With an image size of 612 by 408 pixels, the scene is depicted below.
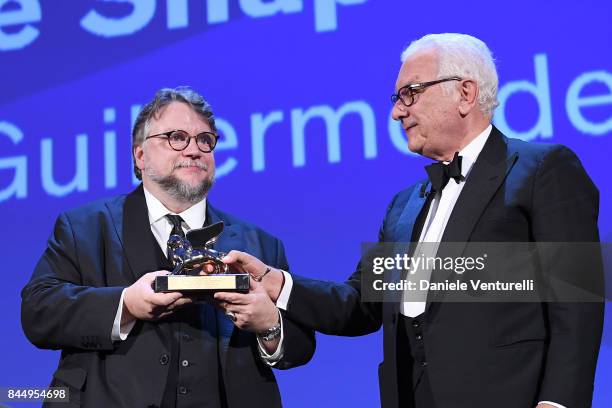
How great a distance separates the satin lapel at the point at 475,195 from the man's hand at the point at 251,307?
0.49 metres

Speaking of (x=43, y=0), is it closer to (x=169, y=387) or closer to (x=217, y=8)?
(x=217, y=8)

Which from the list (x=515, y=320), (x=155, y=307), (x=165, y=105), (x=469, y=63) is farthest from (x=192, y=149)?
(x=515, y=320)

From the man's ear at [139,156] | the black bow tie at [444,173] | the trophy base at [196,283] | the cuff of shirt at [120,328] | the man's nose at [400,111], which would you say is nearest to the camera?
the trophy base at [196,283]

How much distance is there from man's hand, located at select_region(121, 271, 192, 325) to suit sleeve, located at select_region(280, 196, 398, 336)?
46 cm

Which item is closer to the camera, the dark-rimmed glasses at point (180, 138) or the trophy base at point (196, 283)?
the trophy base at point (196, 283)

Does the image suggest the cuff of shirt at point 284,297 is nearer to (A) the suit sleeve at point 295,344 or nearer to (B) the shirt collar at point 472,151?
(A) the suit sleeve at point 295,344

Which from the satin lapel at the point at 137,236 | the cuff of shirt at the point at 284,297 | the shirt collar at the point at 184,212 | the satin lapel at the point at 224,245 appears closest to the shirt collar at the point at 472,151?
the cuff of shirt at the point at 284,297

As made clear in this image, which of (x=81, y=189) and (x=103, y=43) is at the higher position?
A: (x=103, y=43)

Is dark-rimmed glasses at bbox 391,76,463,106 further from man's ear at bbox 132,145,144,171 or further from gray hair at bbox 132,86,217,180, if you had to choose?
man's ear at bbox 132,145,144,171

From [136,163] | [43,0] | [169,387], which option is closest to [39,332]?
[169,387]

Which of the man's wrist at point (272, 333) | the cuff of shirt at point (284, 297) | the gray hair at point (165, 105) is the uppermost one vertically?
the gray hair at point (165, 105)

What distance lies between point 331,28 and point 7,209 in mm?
1768

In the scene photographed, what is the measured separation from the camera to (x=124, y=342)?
270cm

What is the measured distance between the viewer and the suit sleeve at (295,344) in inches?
110
